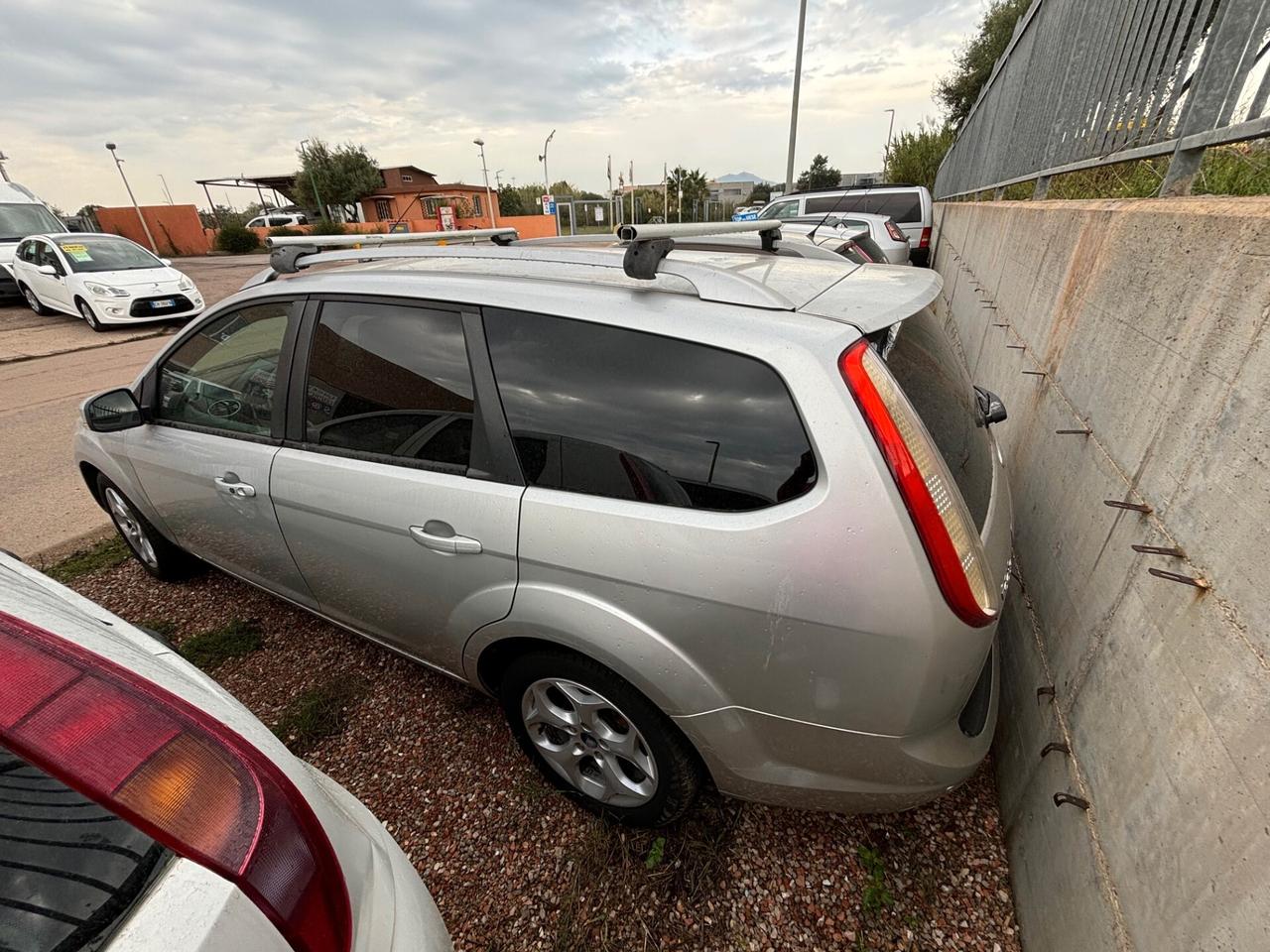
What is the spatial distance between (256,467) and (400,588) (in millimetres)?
794

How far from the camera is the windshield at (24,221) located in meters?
12.8

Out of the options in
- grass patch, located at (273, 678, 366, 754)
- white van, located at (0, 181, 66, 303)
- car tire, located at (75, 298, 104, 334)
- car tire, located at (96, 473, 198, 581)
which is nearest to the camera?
grass patch, located at (273, 678, 366, 754)

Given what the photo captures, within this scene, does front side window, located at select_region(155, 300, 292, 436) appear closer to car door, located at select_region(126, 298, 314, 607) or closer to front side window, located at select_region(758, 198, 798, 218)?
car door, located at select_region(126, 298, 314, 607)

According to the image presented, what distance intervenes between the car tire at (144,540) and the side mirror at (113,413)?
24.8 inches

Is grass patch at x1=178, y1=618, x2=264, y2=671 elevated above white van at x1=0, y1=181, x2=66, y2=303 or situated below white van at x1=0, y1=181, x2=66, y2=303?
below

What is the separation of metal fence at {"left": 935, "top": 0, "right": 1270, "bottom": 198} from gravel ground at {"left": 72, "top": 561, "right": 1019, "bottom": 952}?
7.39ft

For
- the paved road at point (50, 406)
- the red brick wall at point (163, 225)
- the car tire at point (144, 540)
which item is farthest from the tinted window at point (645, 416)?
the red brick wall at point (163, 225)

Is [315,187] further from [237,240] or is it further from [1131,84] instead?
[1131,84]

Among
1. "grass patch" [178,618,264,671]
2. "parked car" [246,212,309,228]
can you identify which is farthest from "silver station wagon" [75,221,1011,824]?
"parked car" [246,212,309,228]

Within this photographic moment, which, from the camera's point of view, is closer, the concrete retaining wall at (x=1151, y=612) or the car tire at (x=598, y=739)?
the concrete retaining wall at (x=1151, y=612)

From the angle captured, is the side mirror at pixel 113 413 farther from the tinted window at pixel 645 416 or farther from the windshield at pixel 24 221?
the windshield at pixel 24 221

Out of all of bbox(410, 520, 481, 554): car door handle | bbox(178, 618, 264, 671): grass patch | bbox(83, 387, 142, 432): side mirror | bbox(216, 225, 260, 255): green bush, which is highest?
bbox(83, 387, 142, 432): side mirror

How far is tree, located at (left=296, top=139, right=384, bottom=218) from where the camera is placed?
38.5 m

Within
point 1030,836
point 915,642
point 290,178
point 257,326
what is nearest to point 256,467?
point 257,326
